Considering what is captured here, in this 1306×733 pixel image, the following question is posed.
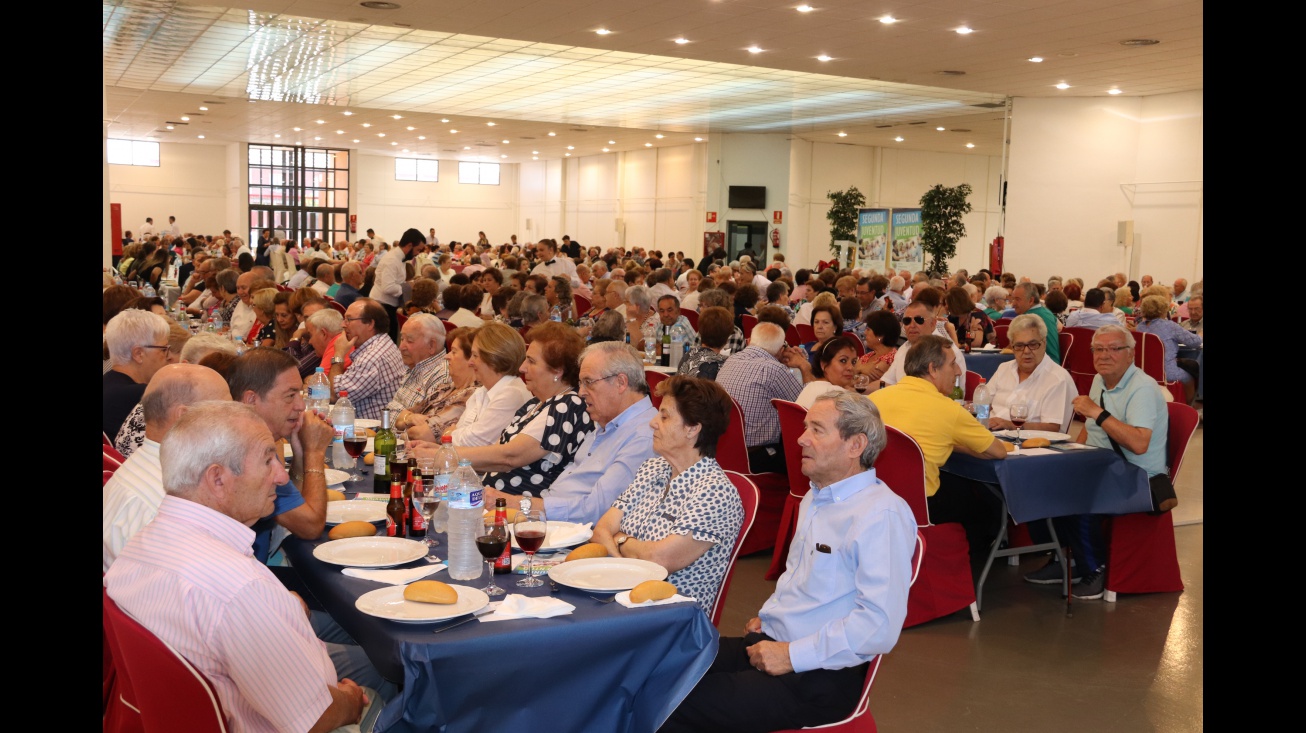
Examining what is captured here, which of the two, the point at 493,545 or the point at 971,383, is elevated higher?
the point at 971,383

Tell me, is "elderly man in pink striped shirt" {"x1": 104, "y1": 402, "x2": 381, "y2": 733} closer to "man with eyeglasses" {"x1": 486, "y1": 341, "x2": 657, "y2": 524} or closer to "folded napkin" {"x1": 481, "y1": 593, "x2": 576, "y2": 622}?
"folded napkin" {"x1": 481, "y1": 593, "x2": 576, "y2": 622}

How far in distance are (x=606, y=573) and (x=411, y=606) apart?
0.50m

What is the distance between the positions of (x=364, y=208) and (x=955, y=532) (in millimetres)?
32006

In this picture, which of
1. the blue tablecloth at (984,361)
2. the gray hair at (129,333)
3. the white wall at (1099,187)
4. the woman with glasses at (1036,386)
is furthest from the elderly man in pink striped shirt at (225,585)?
the white wall at (1099,187)

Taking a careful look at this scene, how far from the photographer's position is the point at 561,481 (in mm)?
3719

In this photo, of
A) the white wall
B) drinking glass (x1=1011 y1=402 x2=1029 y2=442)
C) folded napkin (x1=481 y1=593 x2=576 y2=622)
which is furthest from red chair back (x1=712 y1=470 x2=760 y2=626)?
the white wall

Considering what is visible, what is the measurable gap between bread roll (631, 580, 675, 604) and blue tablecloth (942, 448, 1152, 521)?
251cm

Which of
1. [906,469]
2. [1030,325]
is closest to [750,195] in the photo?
[1030,325]

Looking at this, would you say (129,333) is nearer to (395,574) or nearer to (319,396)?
(319,396)

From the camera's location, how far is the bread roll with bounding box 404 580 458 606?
2.37 meters

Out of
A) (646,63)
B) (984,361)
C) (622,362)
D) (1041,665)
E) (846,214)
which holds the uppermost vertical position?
(646,63)

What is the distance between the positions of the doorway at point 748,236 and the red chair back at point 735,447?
17.1 m

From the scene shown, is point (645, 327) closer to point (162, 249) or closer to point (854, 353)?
point (854, 353)

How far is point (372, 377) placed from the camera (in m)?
5.67
